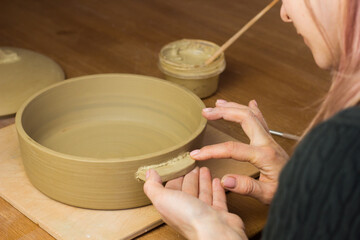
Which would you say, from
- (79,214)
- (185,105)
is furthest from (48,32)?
(79,214)

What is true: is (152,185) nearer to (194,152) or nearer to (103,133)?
(194,152)

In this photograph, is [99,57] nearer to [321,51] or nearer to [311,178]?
[321,51]

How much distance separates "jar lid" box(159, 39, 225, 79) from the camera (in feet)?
4.07

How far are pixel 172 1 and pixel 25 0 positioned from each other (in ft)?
1.57

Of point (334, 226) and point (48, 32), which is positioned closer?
point (334, 226)

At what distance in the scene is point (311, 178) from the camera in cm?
59

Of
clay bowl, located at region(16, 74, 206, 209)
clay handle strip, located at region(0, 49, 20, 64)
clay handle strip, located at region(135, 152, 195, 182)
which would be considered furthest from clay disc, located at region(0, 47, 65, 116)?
clay handle strip, located at region(135, 152, 195, 182)

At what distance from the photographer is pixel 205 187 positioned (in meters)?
0.90

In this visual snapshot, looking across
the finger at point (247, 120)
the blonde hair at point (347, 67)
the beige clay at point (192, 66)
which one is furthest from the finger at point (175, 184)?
the beige clay at point (192, 66)

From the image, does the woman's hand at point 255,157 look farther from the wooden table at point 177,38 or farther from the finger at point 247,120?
the wooden table at point 177,38

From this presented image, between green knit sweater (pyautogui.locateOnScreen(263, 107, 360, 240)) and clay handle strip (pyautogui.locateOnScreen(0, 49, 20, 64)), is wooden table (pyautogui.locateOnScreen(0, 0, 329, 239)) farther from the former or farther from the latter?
green knit sweater (pyautogui.locateOnScreen(263, 107, 360, 240))

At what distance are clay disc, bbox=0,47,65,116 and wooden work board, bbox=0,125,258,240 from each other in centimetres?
23

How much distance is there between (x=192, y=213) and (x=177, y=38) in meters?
0.85

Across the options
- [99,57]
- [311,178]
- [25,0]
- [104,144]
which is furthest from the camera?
[25,0]
